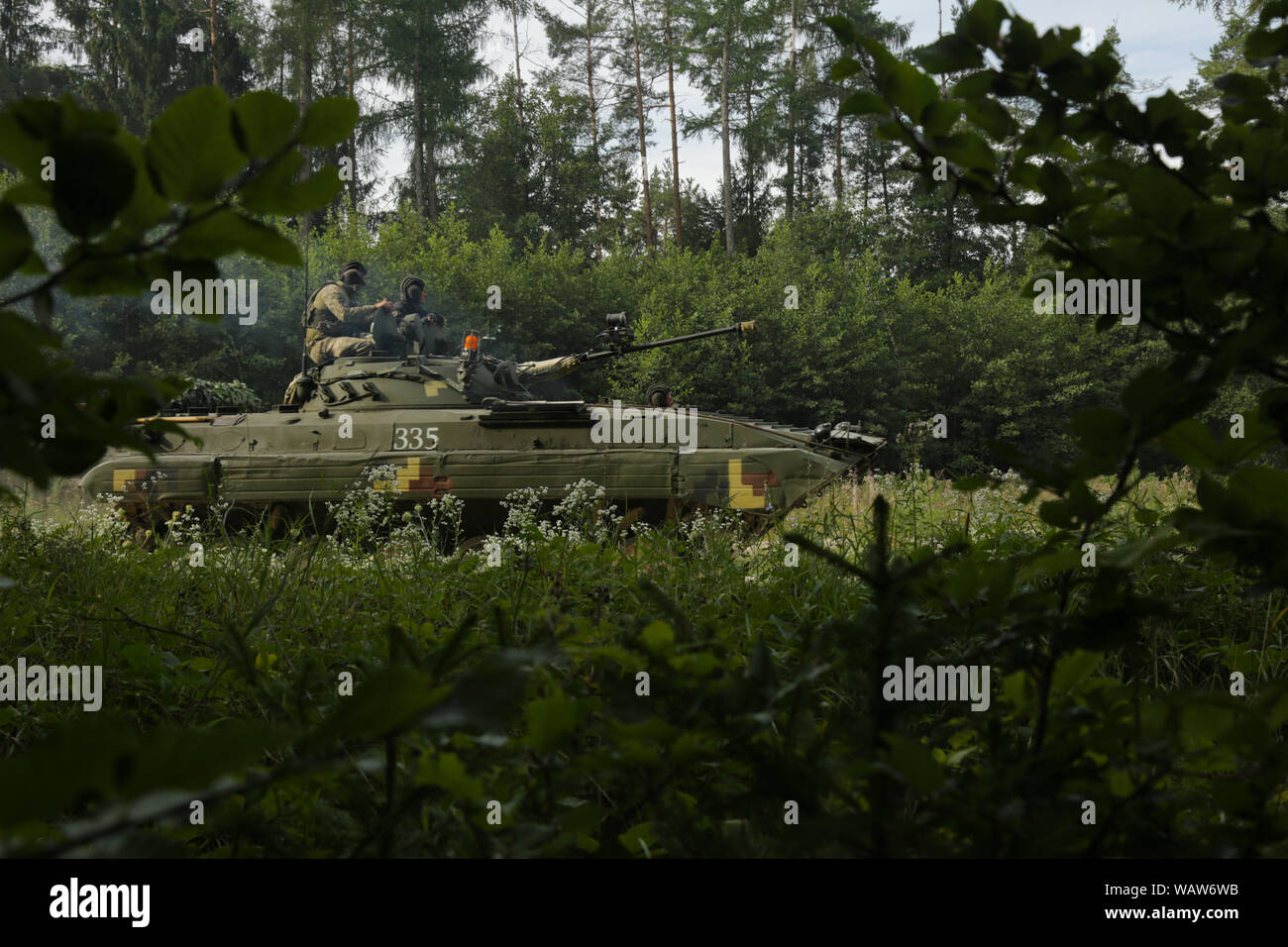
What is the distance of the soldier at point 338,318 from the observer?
9.91m

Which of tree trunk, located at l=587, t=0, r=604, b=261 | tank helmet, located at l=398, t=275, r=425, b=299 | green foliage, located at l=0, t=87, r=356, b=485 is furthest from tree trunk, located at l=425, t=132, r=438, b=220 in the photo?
green foliage, located at l=0, t=87, r=356, b=485

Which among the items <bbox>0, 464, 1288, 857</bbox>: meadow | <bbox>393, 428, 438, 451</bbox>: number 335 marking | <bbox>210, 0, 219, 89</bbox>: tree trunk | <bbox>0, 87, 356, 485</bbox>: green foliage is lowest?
<bbox>0, 464, 1288, 857</bbox>: meadow

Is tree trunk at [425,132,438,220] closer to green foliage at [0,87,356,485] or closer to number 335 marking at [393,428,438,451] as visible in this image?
number 335 marking at [393,428,438,451]

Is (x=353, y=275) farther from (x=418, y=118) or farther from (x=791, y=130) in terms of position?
(x=791, y=130)

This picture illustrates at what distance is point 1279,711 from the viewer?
0.91 meters

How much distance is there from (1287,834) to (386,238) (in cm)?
2480

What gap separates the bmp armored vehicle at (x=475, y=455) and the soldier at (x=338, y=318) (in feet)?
3.27

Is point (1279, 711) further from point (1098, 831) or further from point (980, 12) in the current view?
point (980, 12)

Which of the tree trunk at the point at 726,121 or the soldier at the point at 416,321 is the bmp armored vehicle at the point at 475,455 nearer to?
the soldier at the point at 416,321

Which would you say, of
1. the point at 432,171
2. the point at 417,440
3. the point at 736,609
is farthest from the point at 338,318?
the point at 432,171

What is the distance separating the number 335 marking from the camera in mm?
8234

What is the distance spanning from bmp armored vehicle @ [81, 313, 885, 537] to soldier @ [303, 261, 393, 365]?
1.00 metres

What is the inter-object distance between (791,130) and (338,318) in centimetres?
2341
